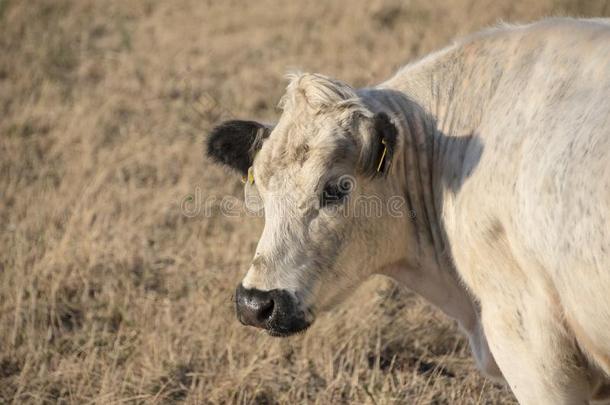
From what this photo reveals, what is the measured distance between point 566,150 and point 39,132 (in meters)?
6.97

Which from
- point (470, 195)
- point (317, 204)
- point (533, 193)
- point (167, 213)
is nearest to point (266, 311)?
point (317, 204)

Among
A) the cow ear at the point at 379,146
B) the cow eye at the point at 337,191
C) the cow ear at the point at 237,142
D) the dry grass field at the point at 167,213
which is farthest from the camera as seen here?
the dry grass field at the point at 167,213

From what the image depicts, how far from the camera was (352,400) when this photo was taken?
17.0 ft

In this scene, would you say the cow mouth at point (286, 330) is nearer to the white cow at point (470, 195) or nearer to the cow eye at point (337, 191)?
the white cow at point (470, 195)

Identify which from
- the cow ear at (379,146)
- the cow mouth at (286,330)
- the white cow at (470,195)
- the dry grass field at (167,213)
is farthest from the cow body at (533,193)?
the dry grass field at (167,213)

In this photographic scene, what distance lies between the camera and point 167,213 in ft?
25.3

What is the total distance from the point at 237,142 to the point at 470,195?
130 cm

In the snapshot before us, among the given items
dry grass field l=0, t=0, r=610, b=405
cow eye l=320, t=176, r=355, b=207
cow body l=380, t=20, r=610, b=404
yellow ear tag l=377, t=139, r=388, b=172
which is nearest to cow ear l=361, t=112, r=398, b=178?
yellow ear tag l=377, t=139, r=388, b=172

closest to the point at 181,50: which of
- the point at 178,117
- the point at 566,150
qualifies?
the point at 178,117

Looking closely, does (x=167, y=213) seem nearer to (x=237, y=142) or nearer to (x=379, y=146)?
(x=237, y=142)

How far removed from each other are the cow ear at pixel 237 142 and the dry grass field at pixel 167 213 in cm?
131

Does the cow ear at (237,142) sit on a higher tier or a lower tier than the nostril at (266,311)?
higher

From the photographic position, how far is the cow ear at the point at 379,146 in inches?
162

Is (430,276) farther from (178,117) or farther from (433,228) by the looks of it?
(178,117)
